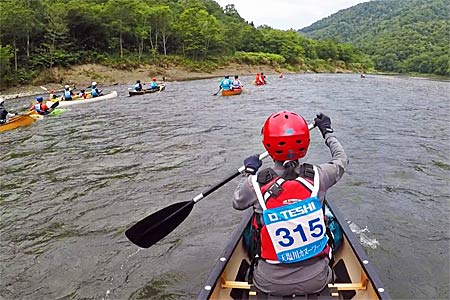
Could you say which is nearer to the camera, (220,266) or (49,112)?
(220,266)

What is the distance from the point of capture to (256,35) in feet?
259

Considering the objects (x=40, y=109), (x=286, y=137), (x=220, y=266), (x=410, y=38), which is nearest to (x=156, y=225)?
(x=220, y=266)

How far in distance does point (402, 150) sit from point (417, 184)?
2.98m

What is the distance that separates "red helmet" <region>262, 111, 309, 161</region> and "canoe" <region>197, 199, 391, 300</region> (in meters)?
1.18

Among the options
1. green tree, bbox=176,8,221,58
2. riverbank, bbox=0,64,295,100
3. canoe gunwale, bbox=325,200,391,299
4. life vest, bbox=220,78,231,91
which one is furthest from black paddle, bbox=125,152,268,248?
green tree, bbox=176,8,221,58

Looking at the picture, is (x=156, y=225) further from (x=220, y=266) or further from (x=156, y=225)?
(x=220, y=266)

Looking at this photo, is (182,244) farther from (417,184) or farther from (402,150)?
(402,150)

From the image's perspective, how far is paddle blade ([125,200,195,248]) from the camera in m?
4.75

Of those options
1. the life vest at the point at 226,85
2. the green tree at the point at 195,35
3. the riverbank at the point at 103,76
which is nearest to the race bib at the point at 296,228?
the life vest at the point at 226,85

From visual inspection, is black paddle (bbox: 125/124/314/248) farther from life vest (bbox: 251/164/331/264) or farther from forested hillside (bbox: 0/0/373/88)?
forested hillside (bbox: 0/0/373/88)

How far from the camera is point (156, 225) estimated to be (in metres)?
4.80

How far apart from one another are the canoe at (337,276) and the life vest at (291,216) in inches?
21.3

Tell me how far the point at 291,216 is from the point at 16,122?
1523 centimetres

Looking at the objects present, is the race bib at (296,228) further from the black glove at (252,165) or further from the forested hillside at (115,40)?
the forested hillside at (115,40)
